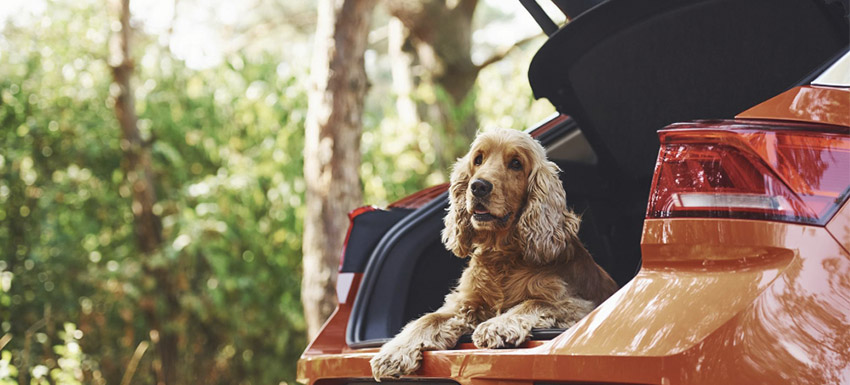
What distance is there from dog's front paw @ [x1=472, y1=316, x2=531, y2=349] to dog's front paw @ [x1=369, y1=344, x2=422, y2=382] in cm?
21

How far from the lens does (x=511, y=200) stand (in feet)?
9.96

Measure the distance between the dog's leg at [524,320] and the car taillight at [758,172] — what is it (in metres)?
0.54

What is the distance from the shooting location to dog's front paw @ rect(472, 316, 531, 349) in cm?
239

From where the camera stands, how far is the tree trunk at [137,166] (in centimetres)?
831

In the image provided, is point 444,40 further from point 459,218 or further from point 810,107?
point 810,107

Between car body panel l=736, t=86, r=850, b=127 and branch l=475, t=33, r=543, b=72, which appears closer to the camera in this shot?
car body panel l=736, t=86, r=850, b=127

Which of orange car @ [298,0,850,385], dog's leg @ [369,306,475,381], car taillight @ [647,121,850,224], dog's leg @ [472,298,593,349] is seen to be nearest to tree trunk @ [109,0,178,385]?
orange car @ [298,0,850,385]

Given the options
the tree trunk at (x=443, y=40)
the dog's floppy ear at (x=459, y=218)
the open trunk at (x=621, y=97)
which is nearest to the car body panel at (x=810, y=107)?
the open trunk at (x=621, y=97)

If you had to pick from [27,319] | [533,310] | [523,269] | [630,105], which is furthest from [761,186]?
[27,319]

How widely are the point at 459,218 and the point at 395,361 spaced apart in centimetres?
67

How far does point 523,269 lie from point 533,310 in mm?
317

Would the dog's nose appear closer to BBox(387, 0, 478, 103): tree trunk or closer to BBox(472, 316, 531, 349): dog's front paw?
BBox(472, 316, 531, 349): dog's front paw

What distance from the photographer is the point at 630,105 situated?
144 inches

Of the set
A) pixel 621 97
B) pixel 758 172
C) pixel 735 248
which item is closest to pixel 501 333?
pixel 735 248
